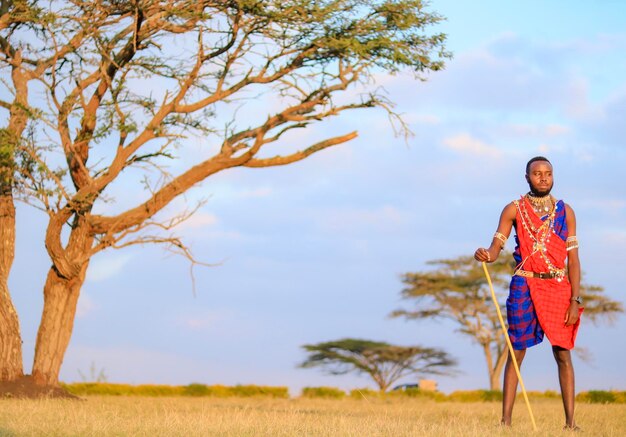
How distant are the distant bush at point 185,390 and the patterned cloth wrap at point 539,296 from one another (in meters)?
12.4

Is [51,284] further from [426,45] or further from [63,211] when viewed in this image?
[426,45]

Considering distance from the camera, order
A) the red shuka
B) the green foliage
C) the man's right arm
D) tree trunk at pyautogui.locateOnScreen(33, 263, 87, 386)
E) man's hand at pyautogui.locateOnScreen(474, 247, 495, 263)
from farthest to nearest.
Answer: the green foliage, tree trunk at pyautogui.locateOnScreen(33, 263, 87, 386), the man's right arm, the red shuka, man's hand at pyautogui.locateOnScreen(474, 247, 495, 263)

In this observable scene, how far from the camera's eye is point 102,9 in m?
14.7

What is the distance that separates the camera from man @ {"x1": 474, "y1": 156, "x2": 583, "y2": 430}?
7.73 meters

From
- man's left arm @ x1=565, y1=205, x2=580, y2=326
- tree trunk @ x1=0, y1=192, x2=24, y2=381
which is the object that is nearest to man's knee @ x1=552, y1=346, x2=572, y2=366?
man's left arm @ x1=565, y1=205, x2=580, y2=326

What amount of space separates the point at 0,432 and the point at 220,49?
9.05 m

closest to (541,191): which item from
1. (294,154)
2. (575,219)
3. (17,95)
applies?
(575,219)

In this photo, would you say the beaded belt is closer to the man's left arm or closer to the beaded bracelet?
the man's left arm

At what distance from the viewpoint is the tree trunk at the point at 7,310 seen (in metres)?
14.2

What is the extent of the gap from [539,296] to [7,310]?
30.9 feet

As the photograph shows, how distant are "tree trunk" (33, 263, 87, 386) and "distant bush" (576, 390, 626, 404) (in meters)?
10.6

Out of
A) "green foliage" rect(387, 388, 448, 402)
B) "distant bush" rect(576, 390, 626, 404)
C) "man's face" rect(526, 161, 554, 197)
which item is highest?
"man's face" rect(526, 161, 554, 197)

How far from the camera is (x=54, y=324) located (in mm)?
14555

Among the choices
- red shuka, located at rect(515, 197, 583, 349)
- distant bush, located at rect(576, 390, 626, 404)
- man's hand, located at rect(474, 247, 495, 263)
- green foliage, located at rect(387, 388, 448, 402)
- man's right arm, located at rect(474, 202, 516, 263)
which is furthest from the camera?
green foliage, located at rect(387, 388, 448, 402)
